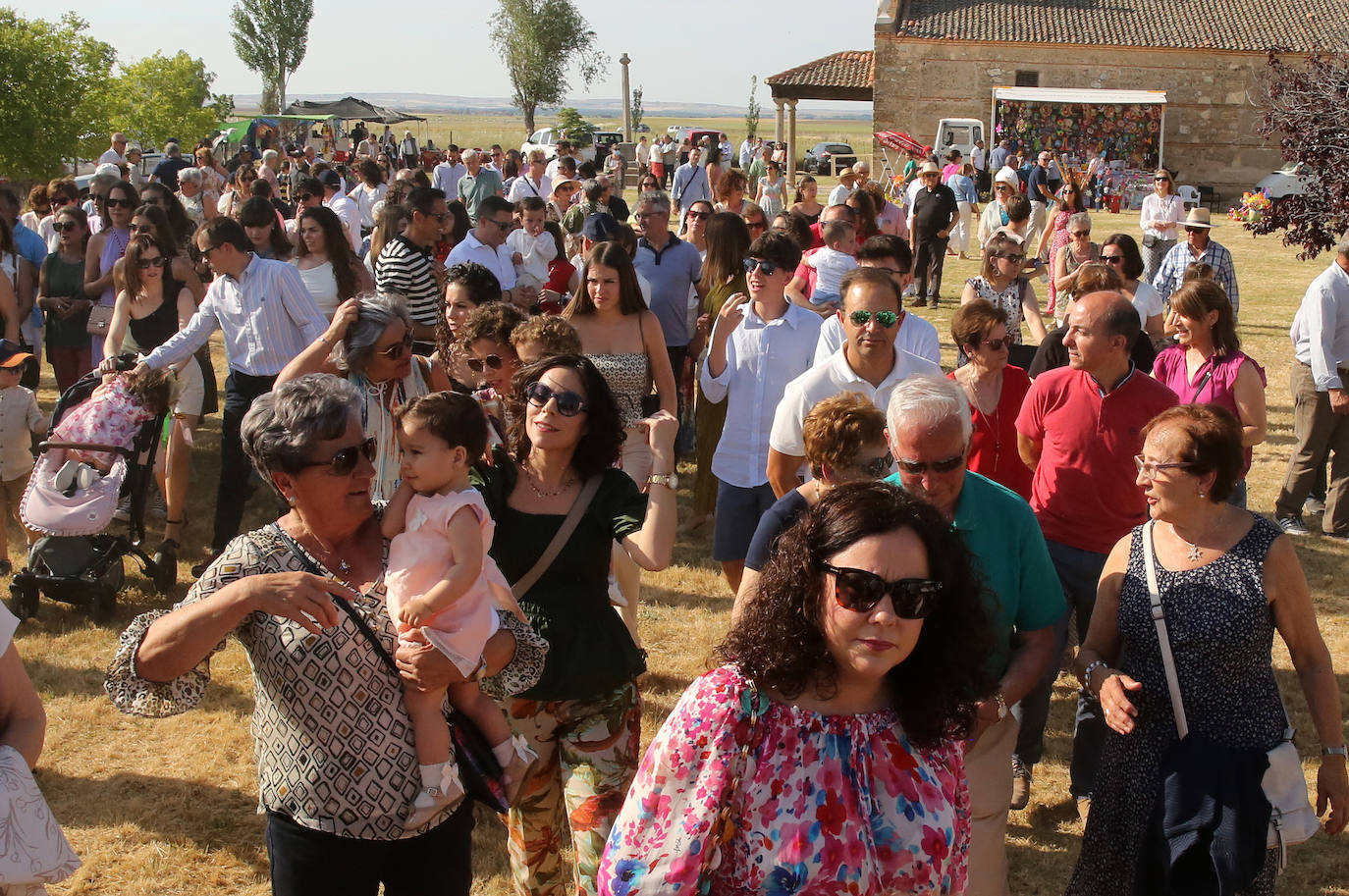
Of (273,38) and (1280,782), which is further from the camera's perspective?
(273,38)

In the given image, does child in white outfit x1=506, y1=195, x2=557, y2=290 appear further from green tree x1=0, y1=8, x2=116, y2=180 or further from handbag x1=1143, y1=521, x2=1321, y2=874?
green tree x1=0, y1=8, x2=116, y2=180

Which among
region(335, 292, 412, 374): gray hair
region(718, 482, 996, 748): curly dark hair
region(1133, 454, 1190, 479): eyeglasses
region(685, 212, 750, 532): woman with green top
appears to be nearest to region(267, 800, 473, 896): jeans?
region(718, 482, 996, 748): curly dark hair

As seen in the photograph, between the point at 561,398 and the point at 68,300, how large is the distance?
6491 mm

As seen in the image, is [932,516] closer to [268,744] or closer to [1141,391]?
[268,744]

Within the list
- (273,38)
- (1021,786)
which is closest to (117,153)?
(1021,786)

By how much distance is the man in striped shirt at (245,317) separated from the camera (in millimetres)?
Result: 6137

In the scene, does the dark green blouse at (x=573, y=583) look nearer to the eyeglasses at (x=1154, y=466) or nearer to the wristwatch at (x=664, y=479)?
the wristwatch at (x=664, y=479)

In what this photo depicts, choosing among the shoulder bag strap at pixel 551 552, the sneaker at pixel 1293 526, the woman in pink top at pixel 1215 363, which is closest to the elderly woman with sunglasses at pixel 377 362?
the shoulder bag strap at pixel 551 552

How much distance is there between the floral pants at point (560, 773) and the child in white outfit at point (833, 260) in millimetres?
4746

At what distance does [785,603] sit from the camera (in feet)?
7.21

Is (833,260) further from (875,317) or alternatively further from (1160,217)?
(1160,217)

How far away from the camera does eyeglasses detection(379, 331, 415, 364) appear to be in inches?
173

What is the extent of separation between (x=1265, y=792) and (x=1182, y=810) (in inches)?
8.2

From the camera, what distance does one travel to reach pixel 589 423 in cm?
345
